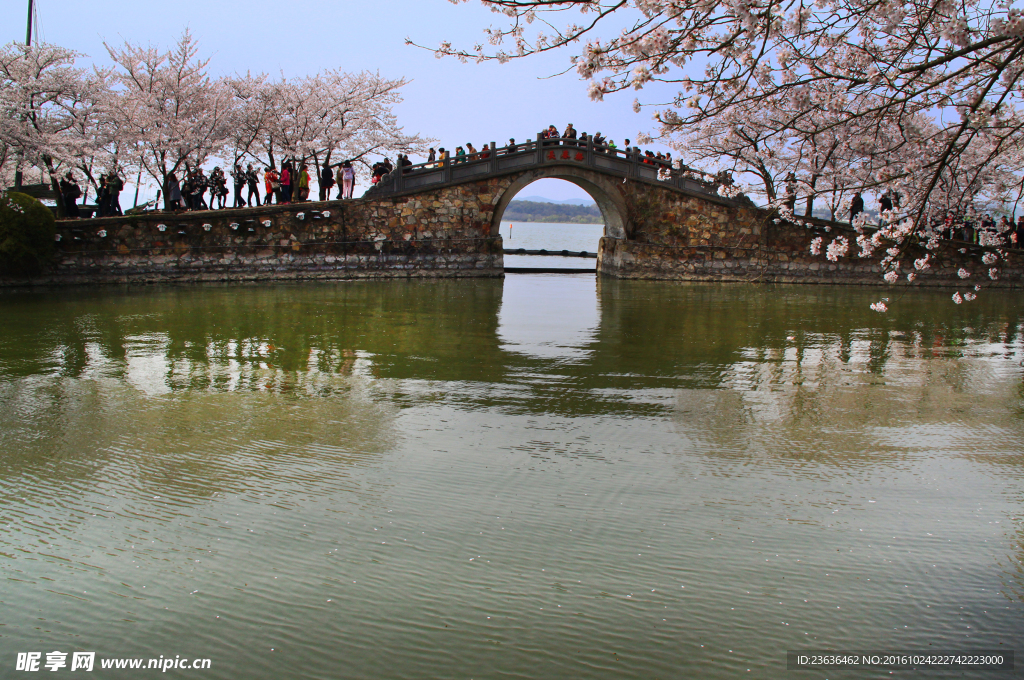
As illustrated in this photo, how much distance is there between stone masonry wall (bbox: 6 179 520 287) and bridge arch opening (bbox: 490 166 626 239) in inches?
27.2

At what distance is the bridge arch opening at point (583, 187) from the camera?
80.7 feet

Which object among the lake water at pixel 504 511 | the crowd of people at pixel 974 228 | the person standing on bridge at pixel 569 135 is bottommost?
the lake water at pixel 504 511

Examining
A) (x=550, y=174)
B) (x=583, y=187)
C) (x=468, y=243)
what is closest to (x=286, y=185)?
(x=468, y=243)

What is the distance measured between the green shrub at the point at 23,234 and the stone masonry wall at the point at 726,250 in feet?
59.4

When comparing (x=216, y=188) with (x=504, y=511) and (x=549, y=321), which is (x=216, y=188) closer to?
(x=549, y=321)

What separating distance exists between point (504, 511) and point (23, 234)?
59.9 feet

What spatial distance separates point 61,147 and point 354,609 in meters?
22.8

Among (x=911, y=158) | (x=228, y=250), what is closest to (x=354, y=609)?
(x=228, y=250)

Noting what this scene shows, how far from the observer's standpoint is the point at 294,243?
74.7ft

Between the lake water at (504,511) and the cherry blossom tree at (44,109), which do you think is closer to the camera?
the lake water at (504,511)

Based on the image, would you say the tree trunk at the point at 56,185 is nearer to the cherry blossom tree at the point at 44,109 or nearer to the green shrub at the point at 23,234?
the cherry blossom tree at the point at 44,109

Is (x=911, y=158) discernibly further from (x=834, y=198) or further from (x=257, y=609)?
(x=257, y=609)

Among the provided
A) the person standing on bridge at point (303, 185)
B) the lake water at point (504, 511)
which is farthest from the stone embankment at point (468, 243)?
the lake water at point (504, 511)

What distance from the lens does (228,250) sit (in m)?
21.8
